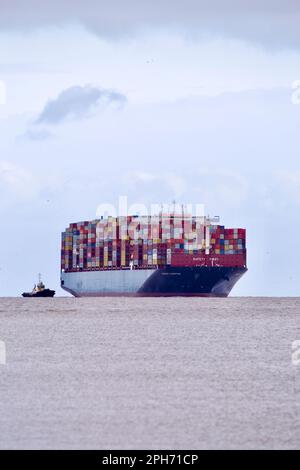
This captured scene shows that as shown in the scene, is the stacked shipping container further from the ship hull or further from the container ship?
the ship hull

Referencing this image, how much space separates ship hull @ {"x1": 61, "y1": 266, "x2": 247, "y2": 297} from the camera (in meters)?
156

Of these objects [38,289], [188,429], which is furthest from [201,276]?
[188,429]

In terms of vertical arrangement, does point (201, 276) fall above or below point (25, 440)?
above

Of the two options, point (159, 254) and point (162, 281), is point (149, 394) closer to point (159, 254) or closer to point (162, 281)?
point (159, 254)

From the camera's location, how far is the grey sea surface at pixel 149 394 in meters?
20.1

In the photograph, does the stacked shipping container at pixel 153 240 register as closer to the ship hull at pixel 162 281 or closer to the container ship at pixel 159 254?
the container ship at pixel 159 254

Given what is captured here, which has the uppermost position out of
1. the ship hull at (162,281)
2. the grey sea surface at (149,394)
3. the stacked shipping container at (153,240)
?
the stacked shipping container at (153,240)

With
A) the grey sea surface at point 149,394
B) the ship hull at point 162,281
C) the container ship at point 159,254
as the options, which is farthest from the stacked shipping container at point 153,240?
the grey sea surface at point 149,394

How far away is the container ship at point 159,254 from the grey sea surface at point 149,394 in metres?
101

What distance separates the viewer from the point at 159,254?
154250 millimetres
